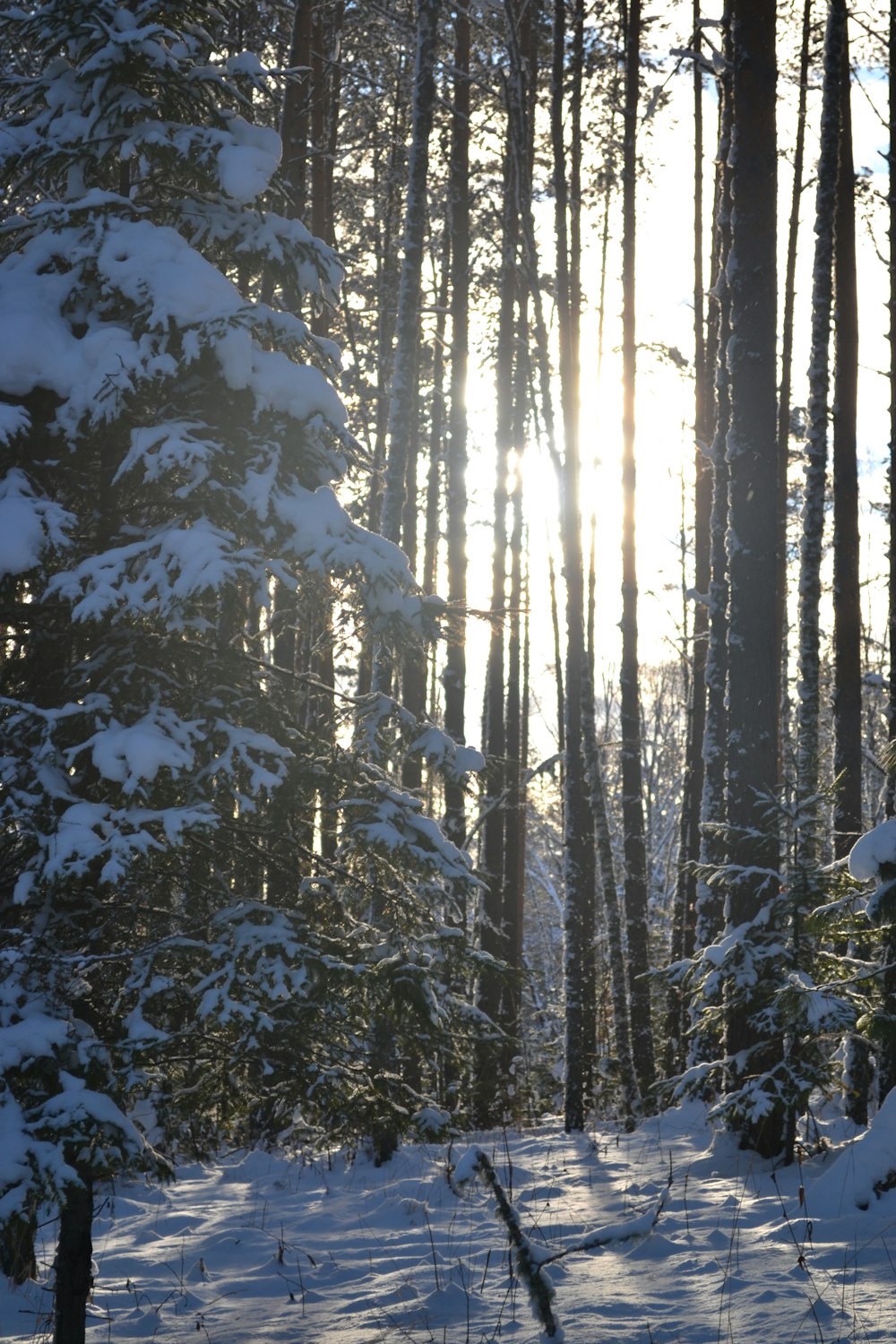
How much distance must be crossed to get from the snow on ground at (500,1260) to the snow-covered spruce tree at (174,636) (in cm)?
92

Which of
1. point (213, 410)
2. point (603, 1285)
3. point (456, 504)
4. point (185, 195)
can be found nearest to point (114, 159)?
point (185, 195)

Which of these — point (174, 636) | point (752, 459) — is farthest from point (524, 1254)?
point (752, 459)

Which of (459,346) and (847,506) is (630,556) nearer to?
(847,506)

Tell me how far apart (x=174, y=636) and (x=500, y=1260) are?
3807 millimetres

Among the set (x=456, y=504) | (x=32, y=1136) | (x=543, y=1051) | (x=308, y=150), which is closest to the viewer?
(x=32, y=1136)

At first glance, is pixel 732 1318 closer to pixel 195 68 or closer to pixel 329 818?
pixel 329 818

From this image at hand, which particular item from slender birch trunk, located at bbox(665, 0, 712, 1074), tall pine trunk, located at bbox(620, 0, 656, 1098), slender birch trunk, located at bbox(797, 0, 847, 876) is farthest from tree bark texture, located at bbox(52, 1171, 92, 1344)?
slender birch trunk, located at bbox(665, 0, 712, 1074)

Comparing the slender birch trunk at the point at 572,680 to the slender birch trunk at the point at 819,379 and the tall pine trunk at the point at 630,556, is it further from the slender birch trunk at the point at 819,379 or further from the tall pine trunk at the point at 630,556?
the slender birch trunk at the point at 819,379

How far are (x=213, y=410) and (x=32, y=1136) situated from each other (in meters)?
3.27

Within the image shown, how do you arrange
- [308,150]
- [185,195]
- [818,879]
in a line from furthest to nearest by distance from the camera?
[308,150] → [818,879] → [185,195]

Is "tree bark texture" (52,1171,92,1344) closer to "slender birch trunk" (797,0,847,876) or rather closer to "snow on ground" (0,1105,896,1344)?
"snow on ground" (0,1105,896,1344)

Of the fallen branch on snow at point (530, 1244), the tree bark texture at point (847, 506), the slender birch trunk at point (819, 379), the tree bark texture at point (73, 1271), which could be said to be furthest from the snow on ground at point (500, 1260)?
the tree bark texture at point (847, 506)

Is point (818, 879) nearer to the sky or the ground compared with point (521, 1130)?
nearer to the sky

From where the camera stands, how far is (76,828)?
13.8 ft
